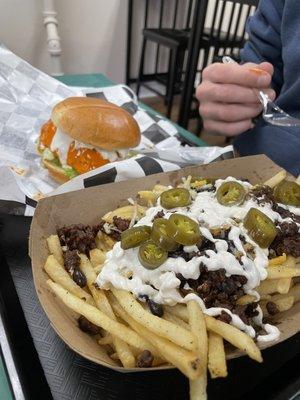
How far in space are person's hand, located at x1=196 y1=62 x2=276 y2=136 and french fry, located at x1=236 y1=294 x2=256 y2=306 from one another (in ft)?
2.82

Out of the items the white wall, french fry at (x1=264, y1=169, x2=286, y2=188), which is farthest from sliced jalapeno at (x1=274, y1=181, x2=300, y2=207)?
the white wall

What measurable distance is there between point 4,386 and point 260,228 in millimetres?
730

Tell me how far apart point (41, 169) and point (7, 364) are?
118 cm

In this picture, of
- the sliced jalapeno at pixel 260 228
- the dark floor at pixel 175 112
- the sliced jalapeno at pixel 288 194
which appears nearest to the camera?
the sliced jalapeno at pixel 260 228

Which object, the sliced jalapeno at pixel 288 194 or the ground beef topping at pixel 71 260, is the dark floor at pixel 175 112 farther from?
the ground beef topping at pixel 71 260

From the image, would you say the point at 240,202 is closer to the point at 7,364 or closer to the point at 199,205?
the point at 199,205

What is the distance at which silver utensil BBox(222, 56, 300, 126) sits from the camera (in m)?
A: 1.50

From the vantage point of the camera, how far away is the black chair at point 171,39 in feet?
15.4

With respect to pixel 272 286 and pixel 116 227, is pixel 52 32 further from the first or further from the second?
pixel 272 286

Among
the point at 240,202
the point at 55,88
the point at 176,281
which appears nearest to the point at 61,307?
the point at 176,281

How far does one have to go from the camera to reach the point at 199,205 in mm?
1118

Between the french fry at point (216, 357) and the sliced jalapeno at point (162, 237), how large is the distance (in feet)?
0.73

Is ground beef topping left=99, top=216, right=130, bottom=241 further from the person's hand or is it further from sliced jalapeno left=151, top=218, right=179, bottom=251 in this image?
the person's hand

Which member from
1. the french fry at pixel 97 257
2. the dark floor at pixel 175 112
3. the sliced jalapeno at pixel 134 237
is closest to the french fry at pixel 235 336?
the sliced jalapeno at pixel 134 237
